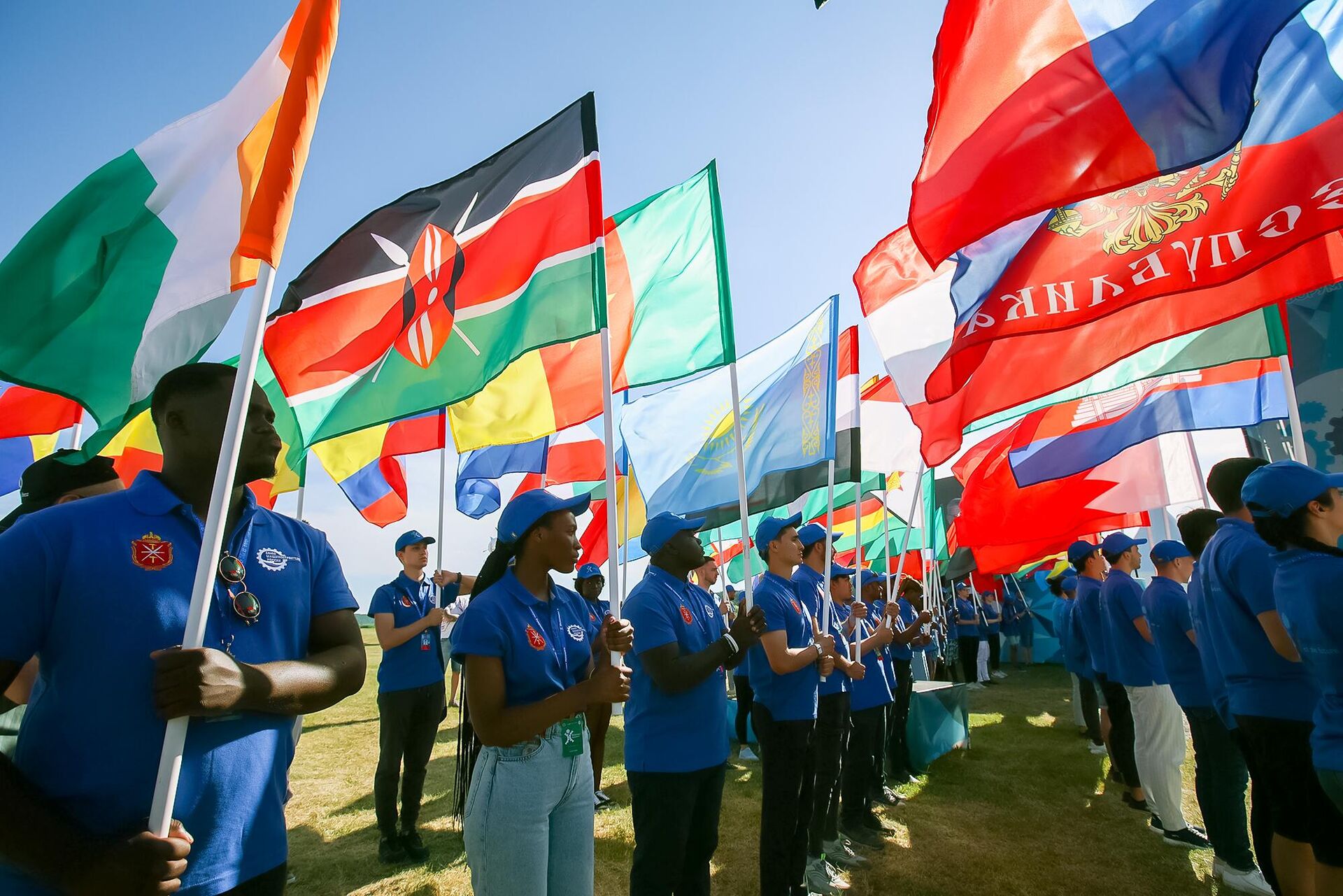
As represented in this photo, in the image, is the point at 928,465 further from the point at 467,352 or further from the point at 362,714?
the point at 362,714

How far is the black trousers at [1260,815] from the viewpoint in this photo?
12.6 feet

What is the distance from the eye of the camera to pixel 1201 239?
377cm

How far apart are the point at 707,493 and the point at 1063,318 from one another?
10.3 feet

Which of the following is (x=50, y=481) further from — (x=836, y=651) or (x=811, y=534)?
(x=811, y=534)

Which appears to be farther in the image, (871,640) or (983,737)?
(983,737)

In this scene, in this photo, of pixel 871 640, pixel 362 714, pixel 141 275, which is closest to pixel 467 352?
pixel 141 275

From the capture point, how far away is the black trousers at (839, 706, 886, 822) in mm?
6496

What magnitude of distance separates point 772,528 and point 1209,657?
274cm

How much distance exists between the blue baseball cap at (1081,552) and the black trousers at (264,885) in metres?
8.31

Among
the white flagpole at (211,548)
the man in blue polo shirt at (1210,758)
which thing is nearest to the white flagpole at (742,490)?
the white flagpole at (211,548)

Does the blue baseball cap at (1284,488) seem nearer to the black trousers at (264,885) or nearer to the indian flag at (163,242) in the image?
the black trousers at (264,885)

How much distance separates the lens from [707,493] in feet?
20.6

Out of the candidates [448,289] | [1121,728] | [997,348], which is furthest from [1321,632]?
[1121,728]

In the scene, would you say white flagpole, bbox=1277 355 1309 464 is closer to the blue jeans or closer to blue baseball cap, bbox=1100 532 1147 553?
blue baseball cap, bbox=1100 532 1147 553
